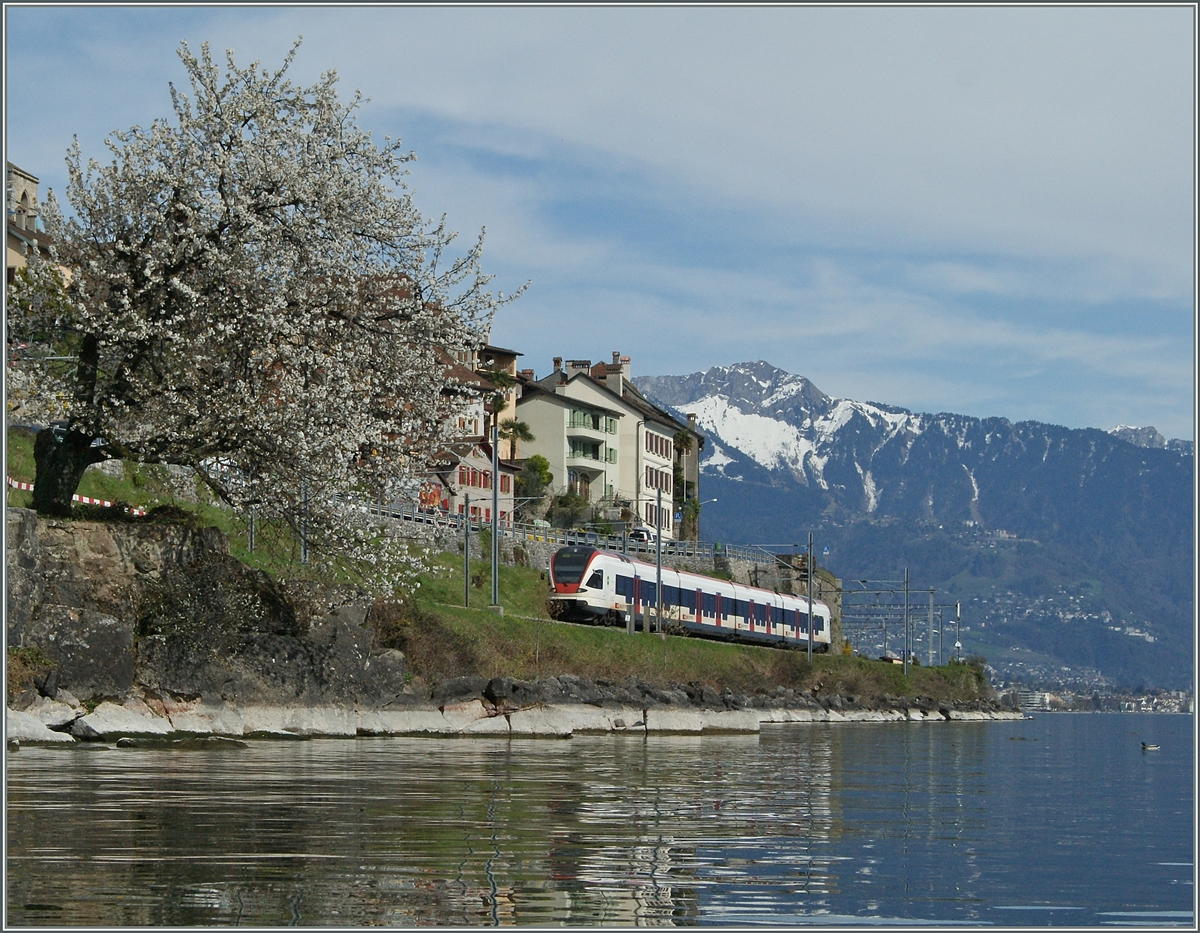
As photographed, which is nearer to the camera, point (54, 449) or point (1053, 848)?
point (1053, 848)

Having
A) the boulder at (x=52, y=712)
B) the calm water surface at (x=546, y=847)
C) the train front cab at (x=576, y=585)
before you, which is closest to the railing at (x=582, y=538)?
the train front cab at (x=576, y=585)

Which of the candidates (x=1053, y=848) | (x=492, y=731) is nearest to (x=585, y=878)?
(x=1053, y=848)

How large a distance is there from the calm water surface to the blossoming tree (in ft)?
24.7

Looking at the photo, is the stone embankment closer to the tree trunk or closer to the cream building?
the tree trunk

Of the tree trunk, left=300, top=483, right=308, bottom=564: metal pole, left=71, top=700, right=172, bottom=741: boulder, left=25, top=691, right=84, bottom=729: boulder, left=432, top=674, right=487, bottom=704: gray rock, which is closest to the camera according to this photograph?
left=25, top=691, right=84, bottom=729: boulder

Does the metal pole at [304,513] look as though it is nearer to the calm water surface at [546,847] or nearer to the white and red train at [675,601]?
the calm water surface at [546,847]

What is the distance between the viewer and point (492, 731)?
34969mm

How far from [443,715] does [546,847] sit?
22.7 meters

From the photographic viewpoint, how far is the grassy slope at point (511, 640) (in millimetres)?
39156

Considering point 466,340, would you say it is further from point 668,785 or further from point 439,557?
point 439,557

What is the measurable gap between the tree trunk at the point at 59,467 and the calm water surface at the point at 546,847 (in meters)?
8.13

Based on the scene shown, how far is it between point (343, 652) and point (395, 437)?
16.1 ft

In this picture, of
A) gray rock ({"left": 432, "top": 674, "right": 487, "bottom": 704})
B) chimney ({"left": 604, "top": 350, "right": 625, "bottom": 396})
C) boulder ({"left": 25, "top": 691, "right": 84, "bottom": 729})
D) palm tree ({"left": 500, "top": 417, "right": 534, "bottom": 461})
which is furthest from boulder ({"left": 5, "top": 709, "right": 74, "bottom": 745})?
chimney ({"left": 604, "top": 350, "right": 625, "bottom": 396})

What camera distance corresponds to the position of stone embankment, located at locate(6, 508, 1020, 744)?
2562 centimetres
